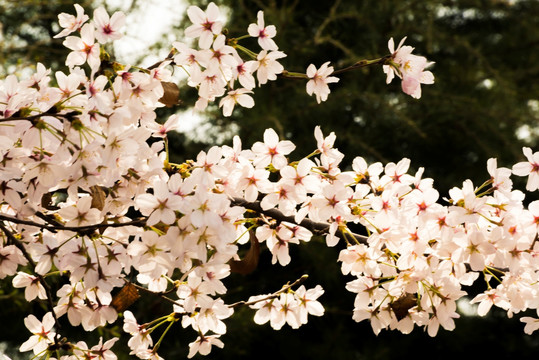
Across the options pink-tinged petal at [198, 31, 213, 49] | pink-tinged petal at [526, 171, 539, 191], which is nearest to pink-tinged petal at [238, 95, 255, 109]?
pink-tinged petal at [198, 31, 213, 49]

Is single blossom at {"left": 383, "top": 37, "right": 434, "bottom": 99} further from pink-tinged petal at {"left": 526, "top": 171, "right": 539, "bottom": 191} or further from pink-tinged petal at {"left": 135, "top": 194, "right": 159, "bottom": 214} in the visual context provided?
pink-tinged petal at {"left": 135, "top": 194, "right": 159, "bottom": 214}

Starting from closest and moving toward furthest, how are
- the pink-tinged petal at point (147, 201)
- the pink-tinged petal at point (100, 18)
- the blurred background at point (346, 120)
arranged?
the pink-tinged petal at point (147, 201) → the pink-tinged petal at point (100, 18) → the blurred background at point (346, 120)

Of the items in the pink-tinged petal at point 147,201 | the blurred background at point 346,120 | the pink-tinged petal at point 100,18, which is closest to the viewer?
the pink-tinged petal at point 147,201

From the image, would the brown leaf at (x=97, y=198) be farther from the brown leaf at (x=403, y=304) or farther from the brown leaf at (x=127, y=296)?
the brown leaf at (x=403, y=304)

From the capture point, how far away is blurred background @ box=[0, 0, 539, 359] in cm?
217

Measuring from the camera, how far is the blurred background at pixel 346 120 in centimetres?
217

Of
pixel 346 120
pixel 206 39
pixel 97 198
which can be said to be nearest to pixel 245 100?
pixel 206 39

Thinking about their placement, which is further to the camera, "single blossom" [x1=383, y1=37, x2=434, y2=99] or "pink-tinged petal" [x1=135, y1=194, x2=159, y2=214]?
"single blossom" [x1=383, y1=37, x2=434, y2=99]

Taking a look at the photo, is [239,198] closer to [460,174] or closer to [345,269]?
[345,269]

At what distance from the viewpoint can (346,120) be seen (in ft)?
8.22

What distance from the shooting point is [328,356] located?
218 centimetres

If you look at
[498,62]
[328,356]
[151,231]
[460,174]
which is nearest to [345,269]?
[151,231]

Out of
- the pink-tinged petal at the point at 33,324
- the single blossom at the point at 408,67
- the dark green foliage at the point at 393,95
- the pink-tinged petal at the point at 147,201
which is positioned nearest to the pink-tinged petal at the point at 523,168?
the single blossom at the point at 408,67

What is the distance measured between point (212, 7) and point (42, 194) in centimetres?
28
